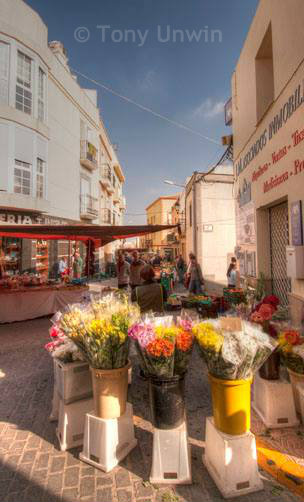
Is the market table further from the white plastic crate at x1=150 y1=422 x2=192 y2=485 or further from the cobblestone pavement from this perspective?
the white plastic crate at x1=150 y1=422 x2=192 y2=485

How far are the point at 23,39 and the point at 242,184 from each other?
13160 mm

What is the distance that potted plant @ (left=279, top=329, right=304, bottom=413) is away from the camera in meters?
2.84

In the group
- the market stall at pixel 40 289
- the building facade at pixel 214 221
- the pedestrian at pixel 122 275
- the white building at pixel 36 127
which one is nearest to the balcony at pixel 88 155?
the white building at pixel 36 127

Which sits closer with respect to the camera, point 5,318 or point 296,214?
point 296,214

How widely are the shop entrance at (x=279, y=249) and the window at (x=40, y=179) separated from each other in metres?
12.2

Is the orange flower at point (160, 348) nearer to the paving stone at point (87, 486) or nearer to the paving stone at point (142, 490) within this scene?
the paving stone at point (142, 490)

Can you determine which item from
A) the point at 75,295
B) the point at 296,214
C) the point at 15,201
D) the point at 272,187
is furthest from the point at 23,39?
the point at 296,214

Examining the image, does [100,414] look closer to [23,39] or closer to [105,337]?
[105,337]

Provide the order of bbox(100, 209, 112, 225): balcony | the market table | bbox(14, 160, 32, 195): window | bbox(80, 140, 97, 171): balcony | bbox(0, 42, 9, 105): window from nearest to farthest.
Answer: the market table, bbox(0, 42, 9, 105): window, bbox(14, 160, 32, 195): window, bbox(80, 140, 97, 171): balcony, bbox(100, 209, 112, 225): balcony

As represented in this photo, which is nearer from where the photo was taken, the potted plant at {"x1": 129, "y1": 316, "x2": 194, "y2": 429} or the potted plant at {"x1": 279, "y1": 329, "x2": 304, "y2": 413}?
the potted plant at {"x1": 129, "y1": 316, "x2": 194, "y2": 429}

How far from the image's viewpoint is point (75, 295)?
8.23 m

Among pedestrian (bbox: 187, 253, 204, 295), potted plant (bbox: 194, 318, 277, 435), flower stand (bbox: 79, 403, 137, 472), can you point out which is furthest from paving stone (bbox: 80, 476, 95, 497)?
pedestrian (bbox: 187, 253, 204, 295)

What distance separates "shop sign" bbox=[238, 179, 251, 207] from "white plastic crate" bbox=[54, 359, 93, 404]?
6054 mm

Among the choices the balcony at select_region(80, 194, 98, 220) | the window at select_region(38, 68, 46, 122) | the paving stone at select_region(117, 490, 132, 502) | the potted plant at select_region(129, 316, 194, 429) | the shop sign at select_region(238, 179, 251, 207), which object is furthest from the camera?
the balcony at select_region(80, 194, 98, 220)
